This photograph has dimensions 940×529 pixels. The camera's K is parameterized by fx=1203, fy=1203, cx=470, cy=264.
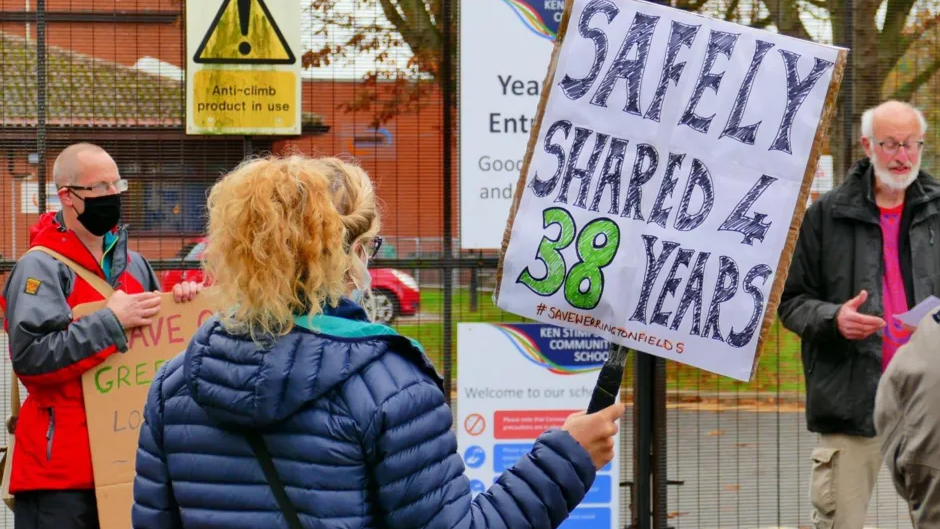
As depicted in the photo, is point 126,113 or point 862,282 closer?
point 862,282

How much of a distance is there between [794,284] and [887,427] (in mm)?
2245

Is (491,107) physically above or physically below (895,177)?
above

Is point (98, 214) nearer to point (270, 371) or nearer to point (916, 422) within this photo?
point (270, 371)

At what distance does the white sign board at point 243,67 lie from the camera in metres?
5.69

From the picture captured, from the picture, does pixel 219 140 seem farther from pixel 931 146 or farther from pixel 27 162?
pixel 931 146

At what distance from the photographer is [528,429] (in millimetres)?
5883

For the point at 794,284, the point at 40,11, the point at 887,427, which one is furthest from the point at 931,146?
the point at 40,11

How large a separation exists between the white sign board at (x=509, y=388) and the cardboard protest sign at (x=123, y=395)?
153cm

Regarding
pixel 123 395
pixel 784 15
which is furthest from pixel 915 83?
pixel 123 395

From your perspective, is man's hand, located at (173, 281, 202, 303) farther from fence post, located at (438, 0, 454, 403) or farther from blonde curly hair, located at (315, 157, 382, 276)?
blonde curly hair, located at (315, 157, 382, 276)

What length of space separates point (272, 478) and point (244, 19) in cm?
373

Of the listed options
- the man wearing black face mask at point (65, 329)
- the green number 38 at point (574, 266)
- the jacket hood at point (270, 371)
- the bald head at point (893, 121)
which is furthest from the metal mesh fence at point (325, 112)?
the jacket hood at point (270, 371)

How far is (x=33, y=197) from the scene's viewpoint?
592cm

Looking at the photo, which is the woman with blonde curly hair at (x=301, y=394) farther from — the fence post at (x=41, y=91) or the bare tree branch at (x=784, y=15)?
the bare tree branch at (x=784, y=15)
